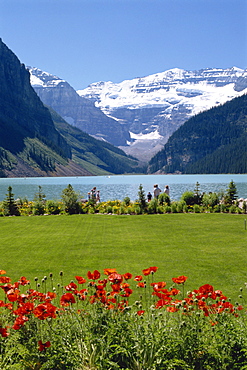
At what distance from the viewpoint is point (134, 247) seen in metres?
15.0

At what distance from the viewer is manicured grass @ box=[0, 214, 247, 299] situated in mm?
11430

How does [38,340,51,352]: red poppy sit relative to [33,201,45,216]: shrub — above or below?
above

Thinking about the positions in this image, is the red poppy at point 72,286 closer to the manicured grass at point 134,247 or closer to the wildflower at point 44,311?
the wildflower at point 44,311

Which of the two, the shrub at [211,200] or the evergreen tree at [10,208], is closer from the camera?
the evergreen tree at [10,208]

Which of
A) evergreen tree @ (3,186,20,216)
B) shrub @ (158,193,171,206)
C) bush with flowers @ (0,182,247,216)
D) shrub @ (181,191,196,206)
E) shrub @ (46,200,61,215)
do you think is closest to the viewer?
bush with flowers @ (0,182,247,216)

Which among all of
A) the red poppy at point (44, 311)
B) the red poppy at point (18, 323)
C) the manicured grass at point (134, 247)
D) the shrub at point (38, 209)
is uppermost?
the red poppy at point (44, 311)

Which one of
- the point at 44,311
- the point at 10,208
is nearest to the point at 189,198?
the point at 10,208

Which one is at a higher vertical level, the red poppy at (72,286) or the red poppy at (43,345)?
the red poppy at (72,286)

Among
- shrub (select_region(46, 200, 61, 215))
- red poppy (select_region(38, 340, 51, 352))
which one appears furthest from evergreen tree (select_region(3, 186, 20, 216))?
red poppy (select_region(38, 340, 51, 352))

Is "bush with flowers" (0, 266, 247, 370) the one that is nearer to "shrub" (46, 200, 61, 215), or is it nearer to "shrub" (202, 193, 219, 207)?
"shrub" (46, 200, 61, 215)

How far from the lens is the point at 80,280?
18.5ft

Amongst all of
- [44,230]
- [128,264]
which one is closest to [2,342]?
[128,264]

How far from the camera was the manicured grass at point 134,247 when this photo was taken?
37.5 ft

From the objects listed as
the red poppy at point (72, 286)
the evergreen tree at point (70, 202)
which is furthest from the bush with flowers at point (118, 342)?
the evergreen tree at point (70, 202)
